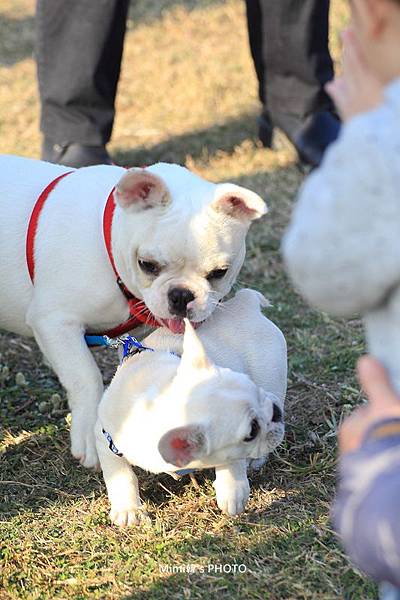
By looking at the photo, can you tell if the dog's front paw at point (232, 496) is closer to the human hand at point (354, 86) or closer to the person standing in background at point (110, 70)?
the human hand at point (354, 86)

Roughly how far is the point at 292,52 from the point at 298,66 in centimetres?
7

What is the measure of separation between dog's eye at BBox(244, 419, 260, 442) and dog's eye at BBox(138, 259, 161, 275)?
23.4 inches

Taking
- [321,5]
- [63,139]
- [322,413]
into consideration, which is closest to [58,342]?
[322,413]

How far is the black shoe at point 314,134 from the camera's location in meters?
4.87

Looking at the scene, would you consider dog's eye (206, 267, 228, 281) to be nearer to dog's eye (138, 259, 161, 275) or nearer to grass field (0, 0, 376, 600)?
dog's eye (138, 259, 161, 275)

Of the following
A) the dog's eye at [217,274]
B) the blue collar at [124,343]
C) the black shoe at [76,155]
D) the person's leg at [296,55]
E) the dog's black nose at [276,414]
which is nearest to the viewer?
the dog's black nose at [276,414]

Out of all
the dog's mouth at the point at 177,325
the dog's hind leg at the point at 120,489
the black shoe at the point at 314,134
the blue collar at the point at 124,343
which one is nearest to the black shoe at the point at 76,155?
the black shoe at the point at 314,134

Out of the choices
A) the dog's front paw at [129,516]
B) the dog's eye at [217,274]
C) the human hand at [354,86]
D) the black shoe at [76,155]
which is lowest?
the black shoe at [76,155]

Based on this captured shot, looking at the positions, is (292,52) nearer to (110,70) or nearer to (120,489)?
(110,70)

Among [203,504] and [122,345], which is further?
[122,345]

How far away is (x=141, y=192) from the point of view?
269 cm

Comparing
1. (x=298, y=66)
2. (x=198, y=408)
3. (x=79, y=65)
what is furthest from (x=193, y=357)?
(x=298, y=66)

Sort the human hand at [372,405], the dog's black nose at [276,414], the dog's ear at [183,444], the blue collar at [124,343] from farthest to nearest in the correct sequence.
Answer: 1. the blue collar at [124,343]
2. the dog's black nose at [276,414]
3. the dog's ear at [183,444]
4. the human hand at [372,405]

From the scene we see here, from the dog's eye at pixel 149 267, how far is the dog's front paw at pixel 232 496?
0.60 metres
